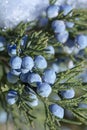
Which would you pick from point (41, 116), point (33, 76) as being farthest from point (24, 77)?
point (41, 116)

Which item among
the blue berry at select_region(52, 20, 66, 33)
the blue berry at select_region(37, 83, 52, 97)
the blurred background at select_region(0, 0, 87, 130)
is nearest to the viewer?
the blue berry at select_region(37, 83, 52, 97)

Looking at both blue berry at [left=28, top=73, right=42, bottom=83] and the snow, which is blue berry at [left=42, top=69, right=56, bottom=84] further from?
the snow

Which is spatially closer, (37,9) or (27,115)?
(27,115)

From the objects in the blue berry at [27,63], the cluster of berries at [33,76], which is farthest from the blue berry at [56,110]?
the blue berry at [27,63]

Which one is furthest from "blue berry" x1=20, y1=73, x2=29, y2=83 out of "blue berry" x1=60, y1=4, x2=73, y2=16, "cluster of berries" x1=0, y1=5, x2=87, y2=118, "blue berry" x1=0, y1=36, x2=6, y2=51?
"blue berry" x1=60, y1=4, x2=73, y2=16

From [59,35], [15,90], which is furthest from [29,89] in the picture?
[59,35]

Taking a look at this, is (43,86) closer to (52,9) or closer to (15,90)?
(15,90)
